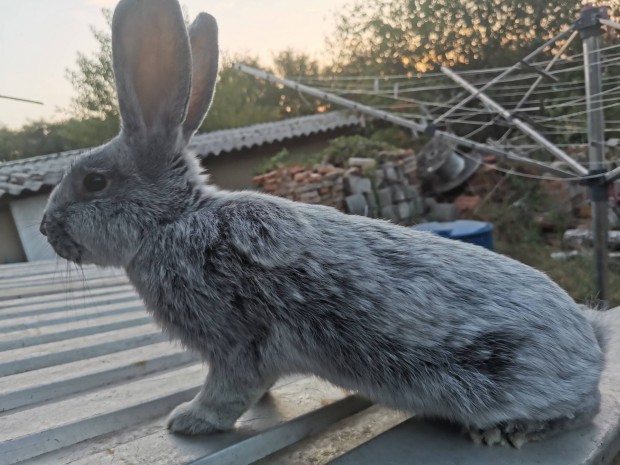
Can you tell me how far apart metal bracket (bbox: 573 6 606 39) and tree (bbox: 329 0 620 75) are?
6.71 m

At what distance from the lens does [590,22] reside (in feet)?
13.4

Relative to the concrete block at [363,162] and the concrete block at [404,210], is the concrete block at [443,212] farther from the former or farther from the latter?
the concrete block at [363,162]

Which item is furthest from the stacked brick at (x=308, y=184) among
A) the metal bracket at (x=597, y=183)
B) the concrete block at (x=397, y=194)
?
the metal bracket at (x=597, y=183)

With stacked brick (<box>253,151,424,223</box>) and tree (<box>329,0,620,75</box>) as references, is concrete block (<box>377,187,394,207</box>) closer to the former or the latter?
stacked brick (<box>253,151,424,223</box>)

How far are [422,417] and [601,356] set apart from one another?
45 centimetres

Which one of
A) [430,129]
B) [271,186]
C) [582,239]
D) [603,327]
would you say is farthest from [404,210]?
[603,327]

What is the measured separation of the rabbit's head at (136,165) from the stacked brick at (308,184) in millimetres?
6837

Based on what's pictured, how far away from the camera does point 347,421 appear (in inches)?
54.4

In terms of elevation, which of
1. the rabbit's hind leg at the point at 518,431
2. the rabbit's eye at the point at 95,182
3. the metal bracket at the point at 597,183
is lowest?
the metal bracket at the point at 597,183

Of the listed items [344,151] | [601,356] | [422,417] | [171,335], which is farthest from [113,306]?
[344,151]

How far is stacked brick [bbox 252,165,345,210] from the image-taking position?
8.39 meters

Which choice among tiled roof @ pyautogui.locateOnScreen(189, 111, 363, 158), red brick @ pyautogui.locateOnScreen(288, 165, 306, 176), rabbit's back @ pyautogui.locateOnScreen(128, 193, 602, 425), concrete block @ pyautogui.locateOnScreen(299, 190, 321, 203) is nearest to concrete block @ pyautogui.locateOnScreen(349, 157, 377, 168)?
red brick @ pyautogui.locateOnScreen(288, 165, 306, 176)

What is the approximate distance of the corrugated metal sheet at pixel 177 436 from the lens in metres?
1.16

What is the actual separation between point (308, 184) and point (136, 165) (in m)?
7.13
